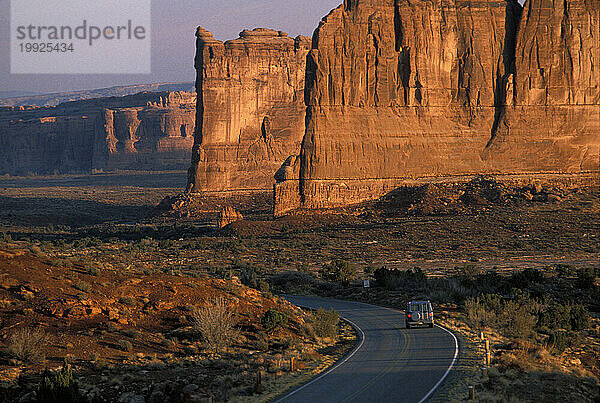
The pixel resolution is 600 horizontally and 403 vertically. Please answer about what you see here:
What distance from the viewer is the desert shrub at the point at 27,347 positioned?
18422 mm

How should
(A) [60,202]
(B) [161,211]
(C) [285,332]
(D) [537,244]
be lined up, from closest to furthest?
(C) [285,332] < (D) [537,244] < (B) [161,211] < (A) [60,202]

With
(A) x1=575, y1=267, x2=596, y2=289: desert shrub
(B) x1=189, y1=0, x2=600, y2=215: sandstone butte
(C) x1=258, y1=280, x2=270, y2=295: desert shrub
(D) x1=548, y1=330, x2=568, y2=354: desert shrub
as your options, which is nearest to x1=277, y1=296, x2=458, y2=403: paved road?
(D) x1=548, y1=330, x2=568, y2=354: desert shrub

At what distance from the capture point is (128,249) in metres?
56.6

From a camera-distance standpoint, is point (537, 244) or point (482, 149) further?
point (482, 149)

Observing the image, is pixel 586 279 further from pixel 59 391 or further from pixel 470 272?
pixel 59 391

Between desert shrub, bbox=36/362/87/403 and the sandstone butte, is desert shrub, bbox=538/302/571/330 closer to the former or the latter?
desert shrub, bbox=36/362/87/403

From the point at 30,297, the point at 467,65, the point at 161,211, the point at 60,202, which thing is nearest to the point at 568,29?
the point at 467,65

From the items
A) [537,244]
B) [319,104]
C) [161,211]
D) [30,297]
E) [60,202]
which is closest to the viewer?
[30,297]

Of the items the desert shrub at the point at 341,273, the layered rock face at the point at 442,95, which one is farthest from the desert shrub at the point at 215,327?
the layered rock face at the point at 442,95

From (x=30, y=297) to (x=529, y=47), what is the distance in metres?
53.2

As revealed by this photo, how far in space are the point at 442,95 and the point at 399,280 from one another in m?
31.1

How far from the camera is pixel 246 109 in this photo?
97625 mm

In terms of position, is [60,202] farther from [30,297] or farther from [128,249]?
[30,297]

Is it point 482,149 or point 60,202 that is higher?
point 482,149
